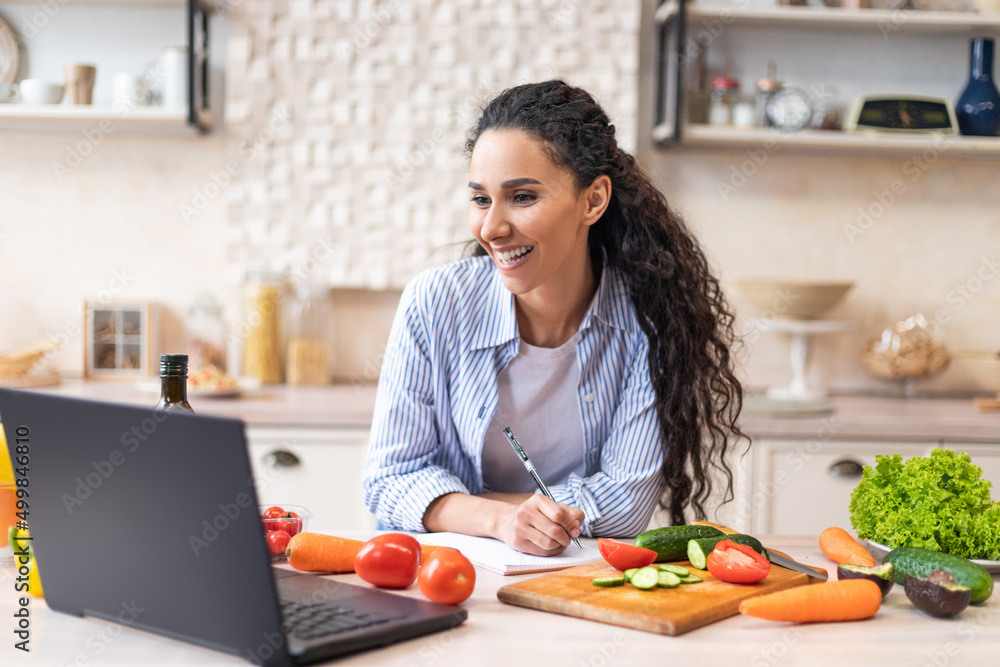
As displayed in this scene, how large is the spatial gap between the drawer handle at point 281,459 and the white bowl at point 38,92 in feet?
4.36

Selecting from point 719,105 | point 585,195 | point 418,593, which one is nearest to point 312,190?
point 719,105

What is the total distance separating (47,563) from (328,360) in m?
1.99

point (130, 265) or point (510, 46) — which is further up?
point (510, 46)

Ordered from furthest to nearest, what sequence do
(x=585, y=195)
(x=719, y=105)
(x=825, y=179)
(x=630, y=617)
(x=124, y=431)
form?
(x=825, y=179) → (x=719, y=105) → (x=585, y=195) → (x=630, y=617) → (x=124, y=431)

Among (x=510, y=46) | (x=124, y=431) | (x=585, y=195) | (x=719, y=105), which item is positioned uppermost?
(x=510, y=46)

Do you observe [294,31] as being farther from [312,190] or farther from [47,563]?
[47,563]

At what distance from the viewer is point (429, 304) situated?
5.67 feet

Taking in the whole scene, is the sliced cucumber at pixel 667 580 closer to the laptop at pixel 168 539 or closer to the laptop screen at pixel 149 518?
the laptop at pixel 168 539

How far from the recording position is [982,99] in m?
2.98

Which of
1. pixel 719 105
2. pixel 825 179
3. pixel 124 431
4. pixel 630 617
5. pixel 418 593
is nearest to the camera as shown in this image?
pixel 124 431

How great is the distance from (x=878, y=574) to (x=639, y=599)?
0.30 m

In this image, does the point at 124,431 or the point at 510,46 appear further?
the point at 510,46

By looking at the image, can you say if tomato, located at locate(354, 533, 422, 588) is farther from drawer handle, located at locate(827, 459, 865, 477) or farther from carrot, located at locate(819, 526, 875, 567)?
drawer handle, located at locate(827, 459, 865, 477)

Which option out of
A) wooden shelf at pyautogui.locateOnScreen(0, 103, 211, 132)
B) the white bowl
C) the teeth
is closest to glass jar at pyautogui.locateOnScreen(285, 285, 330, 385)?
wooden shelf at pyautogui.locateOnScreen(0, 103, 211, 132)
